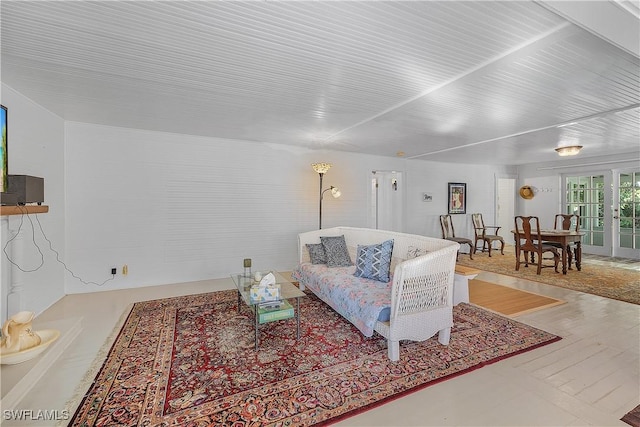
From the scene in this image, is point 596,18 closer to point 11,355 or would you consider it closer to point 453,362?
point 453,362

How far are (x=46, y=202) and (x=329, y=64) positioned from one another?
3.72 metres

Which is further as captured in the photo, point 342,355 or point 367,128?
point 367,128

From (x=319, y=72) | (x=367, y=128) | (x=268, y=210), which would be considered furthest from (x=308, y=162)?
(x=319, y=72)

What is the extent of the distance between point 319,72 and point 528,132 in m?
3.85

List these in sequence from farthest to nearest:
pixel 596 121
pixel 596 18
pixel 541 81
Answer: pixel 596 121 → pixel 541 81 → pixel 596 18

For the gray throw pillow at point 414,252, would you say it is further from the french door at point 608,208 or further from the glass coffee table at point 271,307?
the french door at point 608,208

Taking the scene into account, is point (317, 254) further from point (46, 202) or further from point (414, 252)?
point (46, 202)

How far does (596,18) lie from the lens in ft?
5.22

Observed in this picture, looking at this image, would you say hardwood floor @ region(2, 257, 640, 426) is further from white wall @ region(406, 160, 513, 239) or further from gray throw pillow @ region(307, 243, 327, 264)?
white wall @ region(406, 160, 513, 239)

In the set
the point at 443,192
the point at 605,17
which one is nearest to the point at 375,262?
the point at 605,17

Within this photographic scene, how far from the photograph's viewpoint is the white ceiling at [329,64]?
1668 mm

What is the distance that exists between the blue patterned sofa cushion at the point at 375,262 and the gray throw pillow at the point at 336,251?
49 cm

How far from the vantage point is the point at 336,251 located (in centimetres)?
385

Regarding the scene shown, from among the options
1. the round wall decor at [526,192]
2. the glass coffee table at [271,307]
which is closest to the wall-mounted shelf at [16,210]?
the glass coffee table at [271,307]
